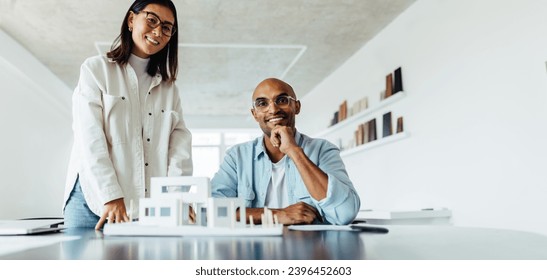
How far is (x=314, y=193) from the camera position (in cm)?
146

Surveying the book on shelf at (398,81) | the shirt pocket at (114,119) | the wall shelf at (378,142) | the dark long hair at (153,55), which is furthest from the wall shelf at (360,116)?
the shirt pocket at (114,119)

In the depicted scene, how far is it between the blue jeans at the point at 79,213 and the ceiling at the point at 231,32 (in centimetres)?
273

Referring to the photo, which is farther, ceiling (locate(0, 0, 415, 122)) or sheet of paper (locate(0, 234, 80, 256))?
ceiling (locate(0, 0, 415, 122))

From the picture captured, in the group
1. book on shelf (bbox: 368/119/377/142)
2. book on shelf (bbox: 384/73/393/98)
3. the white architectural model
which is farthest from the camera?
book on shelf (bbox: 368/119/377/142)

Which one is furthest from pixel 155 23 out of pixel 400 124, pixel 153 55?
pixel 400 124

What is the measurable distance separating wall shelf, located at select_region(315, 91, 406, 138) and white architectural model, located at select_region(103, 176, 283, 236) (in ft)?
10.6

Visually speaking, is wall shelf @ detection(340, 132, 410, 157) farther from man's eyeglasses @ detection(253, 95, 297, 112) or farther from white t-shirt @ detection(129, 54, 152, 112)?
white t-shirt @ detection(129, 54, 152, 112)

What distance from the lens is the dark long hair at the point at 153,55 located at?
1.49m

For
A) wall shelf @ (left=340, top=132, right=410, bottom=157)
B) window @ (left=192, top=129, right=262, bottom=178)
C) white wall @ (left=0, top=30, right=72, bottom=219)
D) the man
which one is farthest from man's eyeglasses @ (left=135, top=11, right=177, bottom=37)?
window @ (left=192, top=129, right=262, bottom=178)

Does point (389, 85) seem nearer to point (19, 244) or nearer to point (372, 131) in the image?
point (372, 131)

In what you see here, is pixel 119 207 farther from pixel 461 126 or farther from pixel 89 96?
pixel 461 126

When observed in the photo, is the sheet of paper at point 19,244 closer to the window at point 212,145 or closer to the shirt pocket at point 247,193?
the shirt pocket at point 247,193

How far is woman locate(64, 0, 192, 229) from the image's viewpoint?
4.38 ft

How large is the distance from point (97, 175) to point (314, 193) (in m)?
0.71
